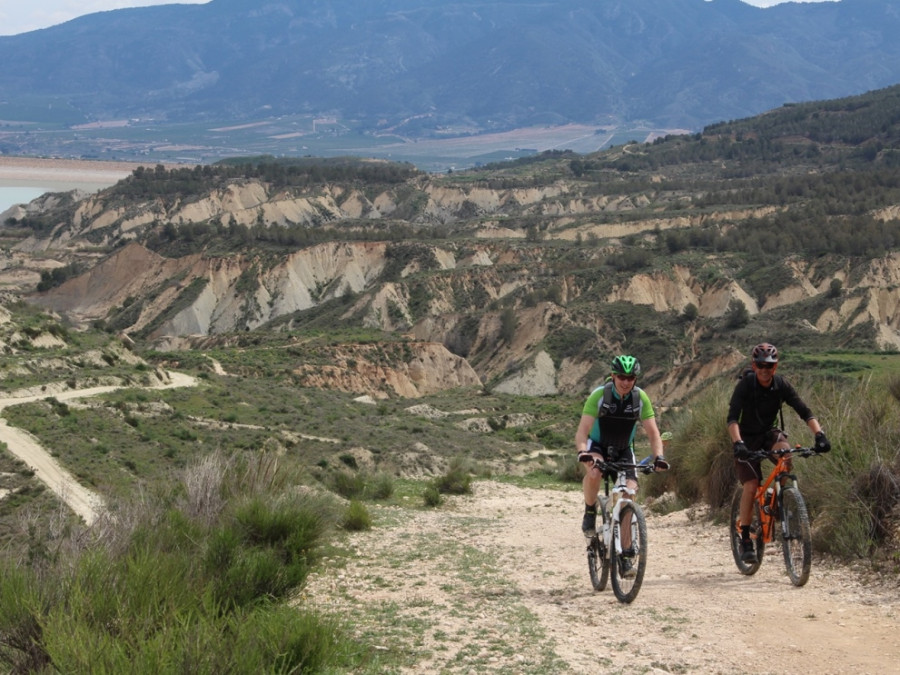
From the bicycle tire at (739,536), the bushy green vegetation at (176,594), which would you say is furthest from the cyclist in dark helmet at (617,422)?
the bushy green vegetation at (176,594)

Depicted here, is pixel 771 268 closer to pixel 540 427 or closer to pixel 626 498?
pixel 540 427

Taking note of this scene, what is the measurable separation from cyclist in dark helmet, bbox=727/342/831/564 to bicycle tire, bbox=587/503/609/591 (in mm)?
1357

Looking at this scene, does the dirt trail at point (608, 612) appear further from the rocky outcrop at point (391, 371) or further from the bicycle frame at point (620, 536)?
the rocky outcrop at point (391, 371)

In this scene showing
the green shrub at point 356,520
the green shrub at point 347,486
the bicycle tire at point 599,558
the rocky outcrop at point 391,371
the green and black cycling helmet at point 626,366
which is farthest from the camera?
the rocky outcrop at point 391,371

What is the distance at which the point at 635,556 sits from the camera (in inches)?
360

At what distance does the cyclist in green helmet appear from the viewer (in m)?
9.34

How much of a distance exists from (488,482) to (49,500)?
10579 millimetres

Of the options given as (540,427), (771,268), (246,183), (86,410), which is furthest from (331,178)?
(86,410)

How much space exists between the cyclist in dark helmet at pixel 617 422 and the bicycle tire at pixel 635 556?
0.67 ft

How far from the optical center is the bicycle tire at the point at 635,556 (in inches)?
356

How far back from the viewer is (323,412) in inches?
1524

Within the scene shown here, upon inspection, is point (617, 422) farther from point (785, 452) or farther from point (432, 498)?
point (432, 498)

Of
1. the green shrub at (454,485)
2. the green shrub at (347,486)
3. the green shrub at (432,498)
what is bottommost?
the green shrub at (454,485)

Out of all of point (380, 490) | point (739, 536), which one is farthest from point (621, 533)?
point (380, 490)
